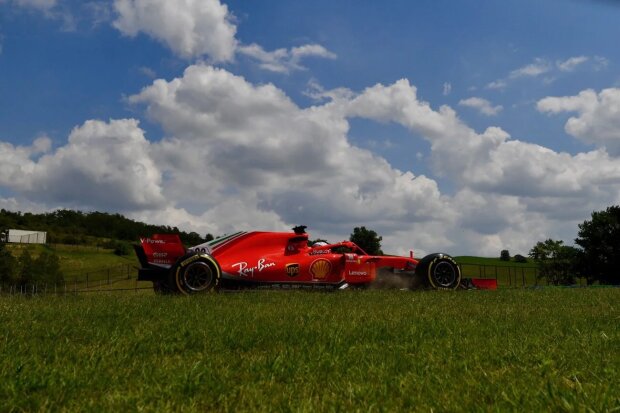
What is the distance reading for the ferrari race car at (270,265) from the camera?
1319 cm

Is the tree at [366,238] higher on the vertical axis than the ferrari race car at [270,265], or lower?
higher

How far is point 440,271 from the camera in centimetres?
1579

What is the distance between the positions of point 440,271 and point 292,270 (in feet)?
14.8

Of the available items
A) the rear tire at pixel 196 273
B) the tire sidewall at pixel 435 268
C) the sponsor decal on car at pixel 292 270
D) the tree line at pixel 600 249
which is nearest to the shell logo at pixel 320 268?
the sponsor decal on car at pixel 292 270

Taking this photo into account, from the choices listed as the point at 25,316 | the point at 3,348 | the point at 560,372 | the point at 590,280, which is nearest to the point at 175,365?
the point at 3,348

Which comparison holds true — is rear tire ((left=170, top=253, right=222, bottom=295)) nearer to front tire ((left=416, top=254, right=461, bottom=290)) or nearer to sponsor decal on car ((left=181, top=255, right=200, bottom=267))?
sponsor decal on car ((left=181, top=255, right=200, bottom=267))

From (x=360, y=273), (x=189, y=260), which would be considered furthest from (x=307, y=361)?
(x=360, y=273)

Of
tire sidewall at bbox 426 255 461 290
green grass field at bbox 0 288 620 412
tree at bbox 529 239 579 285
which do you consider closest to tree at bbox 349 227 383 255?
tree at bbox 529 239 579 285

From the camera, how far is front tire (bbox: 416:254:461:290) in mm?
15589

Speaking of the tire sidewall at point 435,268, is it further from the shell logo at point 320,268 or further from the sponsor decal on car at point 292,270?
the sponsor decal on car at point 292,270

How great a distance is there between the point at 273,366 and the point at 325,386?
0.69 meters

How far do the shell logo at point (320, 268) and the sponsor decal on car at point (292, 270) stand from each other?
0.44 meters

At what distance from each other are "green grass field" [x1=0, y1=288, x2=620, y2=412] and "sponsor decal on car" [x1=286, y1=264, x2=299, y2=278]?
6.35 meters

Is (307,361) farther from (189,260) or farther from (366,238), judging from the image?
(366,238)
